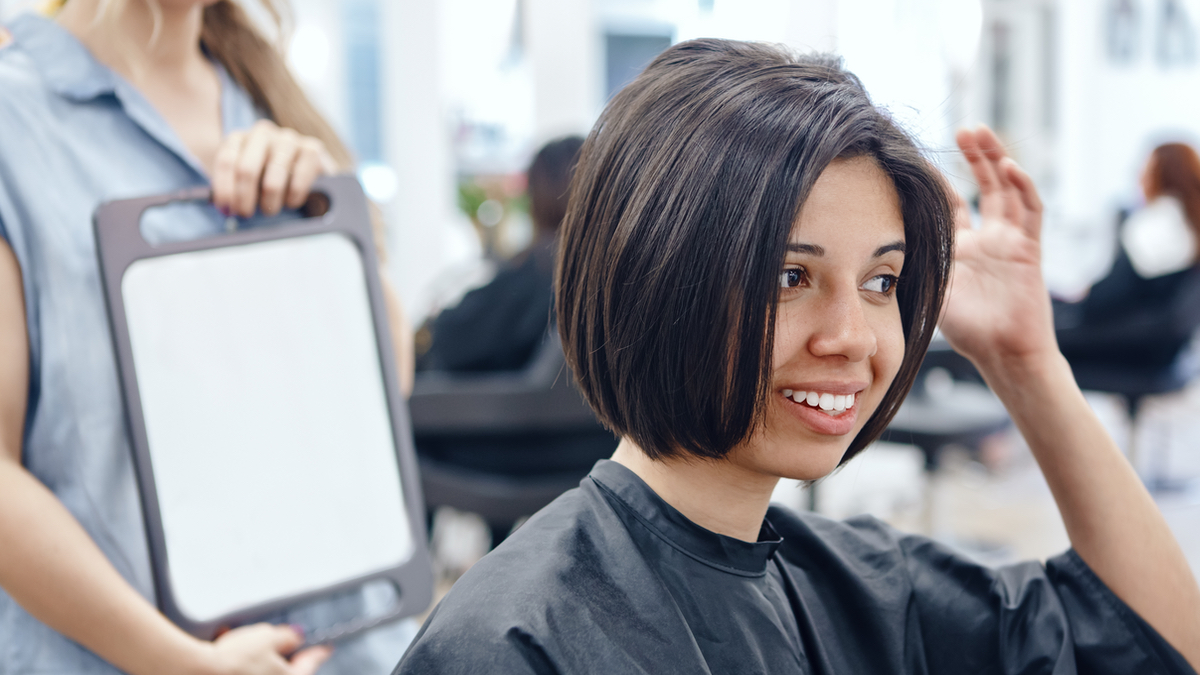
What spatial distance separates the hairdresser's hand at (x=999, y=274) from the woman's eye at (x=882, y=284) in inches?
6.8

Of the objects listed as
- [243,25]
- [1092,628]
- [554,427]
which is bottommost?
[554,427]

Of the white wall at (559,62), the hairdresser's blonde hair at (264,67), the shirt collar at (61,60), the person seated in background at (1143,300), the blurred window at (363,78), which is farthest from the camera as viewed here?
the blurred window at (363,78)

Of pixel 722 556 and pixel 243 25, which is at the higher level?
pixel 243 25

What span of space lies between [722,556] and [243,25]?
2.50 ft

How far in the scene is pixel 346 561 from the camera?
0.86m

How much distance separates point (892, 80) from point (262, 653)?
5.35 ft

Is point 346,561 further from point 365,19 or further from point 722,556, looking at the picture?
point 365,19

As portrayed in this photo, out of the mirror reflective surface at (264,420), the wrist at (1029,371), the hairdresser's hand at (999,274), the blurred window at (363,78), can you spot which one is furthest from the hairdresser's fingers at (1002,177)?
the blurred window at (363,78)

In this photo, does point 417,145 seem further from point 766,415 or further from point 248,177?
point 766,415

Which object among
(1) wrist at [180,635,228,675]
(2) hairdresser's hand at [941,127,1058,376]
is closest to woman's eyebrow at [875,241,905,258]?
(2) hairdresser's hand at [941,127,1058,376]

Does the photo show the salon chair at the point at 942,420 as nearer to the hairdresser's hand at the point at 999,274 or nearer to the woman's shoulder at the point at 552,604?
the hairdresser's hand at the point at 999,274

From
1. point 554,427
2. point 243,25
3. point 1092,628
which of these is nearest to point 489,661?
point 1092,628

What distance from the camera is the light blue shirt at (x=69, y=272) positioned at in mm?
749

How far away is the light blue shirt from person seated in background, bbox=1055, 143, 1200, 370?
327cm
